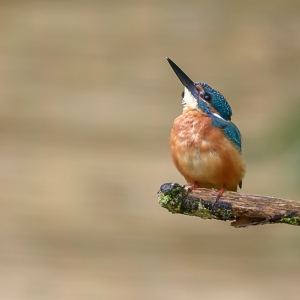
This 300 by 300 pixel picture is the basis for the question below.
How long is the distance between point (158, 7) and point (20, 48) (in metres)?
0.50

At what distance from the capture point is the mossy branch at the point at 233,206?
1230 mm

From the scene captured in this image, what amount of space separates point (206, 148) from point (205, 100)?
15cm

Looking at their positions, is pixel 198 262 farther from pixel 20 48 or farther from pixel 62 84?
pixel 20 48

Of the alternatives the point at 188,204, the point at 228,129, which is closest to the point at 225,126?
the point at 228,129

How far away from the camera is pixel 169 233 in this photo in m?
2.99

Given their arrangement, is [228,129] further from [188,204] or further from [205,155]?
[188,204]

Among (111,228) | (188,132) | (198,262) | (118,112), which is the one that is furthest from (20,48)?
(188,132)

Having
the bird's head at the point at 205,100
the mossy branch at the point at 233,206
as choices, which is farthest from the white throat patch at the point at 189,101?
the mossy branch at the point at 233,206

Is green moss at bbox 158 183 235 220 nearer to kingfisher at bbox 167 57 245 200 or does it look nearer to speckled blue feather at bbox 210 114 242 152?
kingfisher at bbox 167 57 245 200

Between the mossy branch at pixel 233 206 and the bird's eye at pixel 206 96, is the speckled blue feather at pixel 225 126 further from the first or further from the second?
the mossy branch at pixel 233 206

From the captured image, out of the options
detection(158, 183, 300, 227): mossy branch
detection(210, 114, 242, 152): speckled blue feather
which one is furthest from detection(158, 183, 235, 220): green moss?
detection(210, 114, 242, 152): speckled blue feather

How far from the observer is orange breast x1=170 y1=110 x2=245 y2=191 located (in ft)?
5.05

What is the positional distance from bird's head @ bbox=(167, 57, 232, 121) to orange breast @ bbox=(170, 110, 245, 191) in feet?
0.18

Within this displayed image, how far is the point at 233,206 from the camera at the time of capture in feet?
4.10
